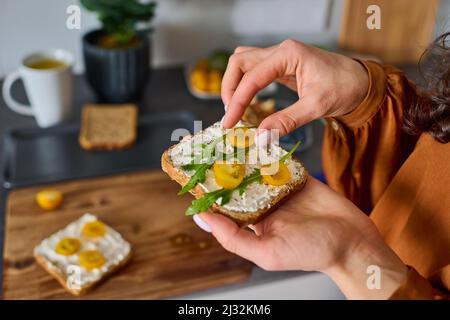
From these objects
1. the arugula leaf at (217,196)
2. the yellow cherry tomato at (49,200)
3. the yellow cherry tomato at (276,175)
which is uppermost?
the yellow cherry tomato at (276,175)

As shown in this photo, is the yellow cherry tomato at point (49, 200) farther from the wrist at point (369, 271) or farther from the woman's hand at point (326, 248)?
the wrist at point (369, 271)

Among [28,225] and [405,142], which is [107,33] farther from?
[405,142]

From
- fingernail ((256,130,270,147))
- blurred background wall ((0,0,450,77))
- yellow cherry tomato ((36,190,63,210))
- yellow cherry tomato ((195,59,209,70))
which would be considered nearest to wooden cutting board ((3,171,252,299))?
yellow cherry tomato ((36,190,63,210))

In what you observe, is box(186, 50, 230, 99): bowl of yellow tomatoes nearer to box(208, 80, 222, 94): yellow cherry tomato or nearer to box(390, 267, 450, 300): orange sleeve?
box(208, 80, 222, 94): yellow cherry tomato

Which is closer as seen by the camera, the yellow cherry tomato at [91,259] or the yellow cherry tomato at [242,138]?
the yellow cherry tomato at [242,138]

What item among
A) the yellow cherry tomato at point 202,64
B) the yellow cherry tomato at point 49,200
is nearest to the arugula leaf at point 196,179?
the yellow cherry tomato at point 49,200

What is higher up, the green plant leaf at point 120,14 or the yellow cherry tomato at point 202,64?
the green plant leaf at point 120,14
